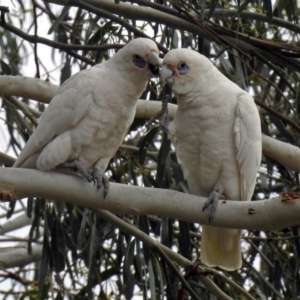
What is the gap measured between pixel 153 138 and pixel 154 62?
670 mm

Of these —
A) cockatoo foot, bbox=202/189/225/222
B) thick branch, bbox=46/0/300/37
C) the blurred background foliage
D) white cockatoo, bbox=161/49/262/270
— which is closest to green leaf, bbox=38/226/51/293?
the blurred background foliage

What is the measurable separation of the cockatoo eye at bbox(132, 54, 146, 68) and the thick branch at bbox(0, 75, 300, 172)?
153 millimetres

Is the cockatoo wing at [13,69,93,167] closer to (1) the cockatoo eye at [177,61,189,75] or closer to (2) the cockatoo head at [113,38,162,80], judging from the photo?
(2) the cockatoo head at [113,38,162,80]

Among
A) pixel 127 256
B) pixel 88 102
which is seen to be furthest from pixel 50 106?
pixel 127 256

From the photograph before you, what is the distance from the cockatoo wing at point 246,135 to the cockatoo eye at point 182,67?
8.1 inches

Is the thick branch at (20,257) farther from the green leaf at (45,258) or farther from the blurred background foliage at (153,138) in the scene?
the green leaf at (45,258)

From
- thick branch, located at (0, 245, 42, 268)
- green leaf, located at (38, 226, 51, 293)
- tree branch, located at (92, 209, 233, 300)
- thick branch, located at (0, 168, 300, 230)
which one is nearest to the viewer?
thick branch, located at (0, 168, 300, 230)

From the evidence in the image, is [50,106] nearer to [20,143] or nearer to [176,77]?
[176,77]

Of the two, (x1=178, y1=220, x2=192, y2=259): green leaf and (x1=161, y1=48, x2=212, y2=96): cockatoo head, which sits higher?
(x1=161, y1=48, x2=212, y2=96): cockatoo head

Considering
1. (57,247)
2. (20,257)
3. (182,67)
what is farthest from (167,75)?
(20,257)

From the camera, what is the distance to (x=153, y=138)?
3404 millimetres

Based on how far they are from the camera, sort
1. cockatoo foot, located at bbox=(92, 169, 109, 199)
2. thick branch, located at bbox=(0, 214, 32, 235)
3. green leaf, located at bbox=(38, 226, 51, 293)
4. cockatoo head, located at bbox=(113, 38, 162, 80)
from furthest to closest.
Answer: thick branch, located at bbox=(0, 214, 32, 235)
green leaf, located at bbox=(38, 226, 51, 293)
cockatoo head, located at bbox=(113, 38, 162, 80)
cockatoo foot, located at bbox=(92, 169, 109, 199)

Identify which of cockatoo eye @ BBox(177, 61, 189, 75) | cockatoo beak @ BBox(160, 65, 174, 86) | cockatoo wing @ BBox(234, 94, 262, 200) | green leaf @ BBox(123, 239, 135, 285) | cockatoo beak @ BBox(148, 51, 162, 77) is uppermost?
cockatoo beak @ BBox(148, 51, 162, 77)

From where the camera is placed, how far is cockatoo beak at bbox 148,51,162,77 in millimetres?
2781
